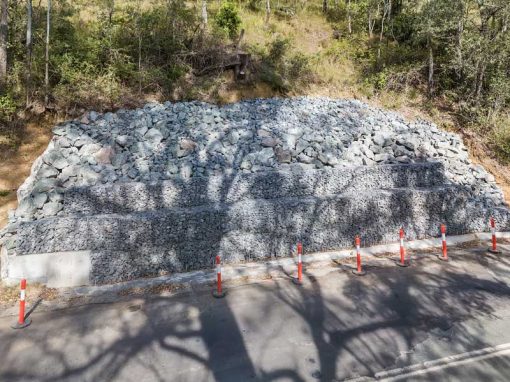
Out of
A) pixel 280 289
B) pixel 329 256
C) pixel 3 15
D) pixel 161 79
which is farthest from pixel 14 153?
pixel 329 256

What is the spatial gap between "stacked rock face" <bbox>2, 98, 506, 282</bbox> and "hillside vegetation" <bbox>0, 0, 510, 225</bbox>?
4.77ft

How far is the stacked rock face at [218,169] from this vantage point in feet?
26.8

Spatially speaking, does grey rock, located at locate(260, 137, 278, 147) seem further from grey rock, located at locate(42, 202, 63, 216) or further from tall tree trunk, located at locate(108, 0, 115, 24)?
tall tree trunk, located at locate(108, 0, 115, 24)

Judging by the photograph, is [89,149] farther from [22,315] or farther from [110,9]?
[110,9]

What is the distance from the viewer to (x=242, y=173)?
973 cm

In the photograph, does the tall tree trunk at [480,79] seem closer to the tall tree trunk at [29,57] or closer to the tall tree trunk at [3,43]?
the tall tree trunk at [29,57]

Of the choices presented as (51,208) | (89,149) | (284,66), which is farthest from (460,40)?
(51,208)

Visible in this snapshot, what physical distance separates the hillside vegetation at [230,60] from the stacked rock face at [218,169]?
1.45m

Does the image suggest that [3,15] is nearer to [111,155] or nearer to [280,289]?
[111,155]

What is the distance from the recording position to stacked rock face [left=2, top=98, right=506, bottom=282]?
8156 millimetres

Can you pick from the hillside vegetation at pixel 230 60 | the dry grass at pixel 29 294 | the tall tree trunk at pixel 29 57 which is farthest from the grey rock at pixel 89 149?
the dry grass at pixel 29 294

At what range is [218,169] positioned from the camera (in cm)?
984

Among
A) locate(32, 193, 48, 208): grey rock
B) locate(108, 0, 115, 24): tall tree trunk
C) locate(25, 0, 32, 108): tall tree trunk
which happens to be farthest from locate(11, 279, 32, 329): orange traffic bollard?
locate(108, 0, 115, 24): tall tree trunk

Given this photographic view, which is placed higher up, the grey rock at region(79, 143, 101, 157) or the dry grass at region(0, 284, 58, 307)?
the grey rock at region(79, 143, 101, 157)
